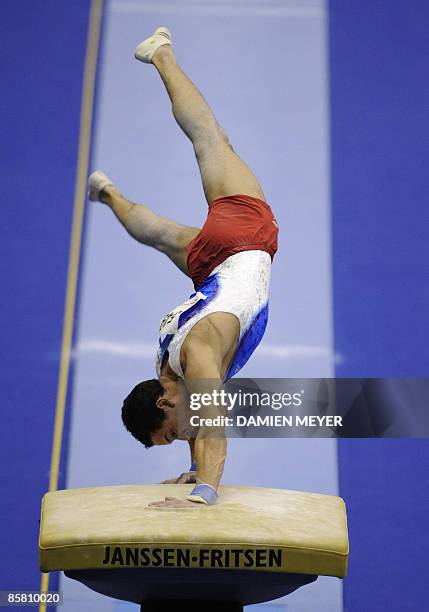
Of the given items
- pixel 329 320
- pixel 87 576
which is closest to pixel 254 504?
pixel 87 576

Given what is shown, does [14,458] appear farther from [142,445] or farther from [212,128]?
[212,128]

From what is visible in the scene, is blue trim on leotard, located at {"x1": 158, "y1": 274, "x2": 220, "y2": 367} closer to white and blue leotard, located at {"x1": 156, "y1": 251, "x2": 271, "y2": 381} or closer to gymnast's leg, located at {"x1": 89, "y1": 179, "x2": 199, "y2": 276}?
white and blue leotard, located at {"x1": 156, "y1": 251, "x2": 271, "y2": 381}

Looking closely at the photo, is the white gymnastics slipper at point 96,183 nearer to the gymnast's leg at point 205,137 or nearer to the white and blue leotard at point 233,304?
the gymnast's leg at point 205,137

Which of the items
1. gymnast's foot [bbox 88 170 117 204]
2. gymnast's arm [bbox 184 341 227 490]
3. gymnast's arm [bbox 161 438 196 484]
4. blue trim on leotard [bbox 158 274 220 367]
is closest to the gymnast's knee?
gymnast's foot [bbox 88 170 117 204]

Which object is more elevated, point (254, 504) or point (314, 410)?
point (314, 410)

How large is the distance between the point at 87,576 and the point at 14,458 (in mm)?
823

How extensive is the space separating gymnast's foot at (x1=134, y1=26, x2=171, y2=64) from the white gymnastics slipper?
0.39 m

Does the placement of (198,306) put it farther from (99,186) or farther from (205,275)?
(99,186)

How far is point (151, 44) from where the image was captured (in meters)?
2.95

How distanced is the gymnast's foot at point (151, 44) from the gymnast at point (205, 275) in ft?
0.10

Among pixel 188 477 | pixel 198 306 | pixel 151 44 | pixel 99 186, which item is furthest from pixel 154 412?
pixel 151 44

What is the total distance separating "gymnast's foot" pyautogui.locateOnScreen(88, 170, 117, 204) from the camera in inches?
114

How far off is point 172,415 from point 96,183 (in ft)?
2.80

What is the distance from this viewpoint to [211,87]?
3.01 meters
